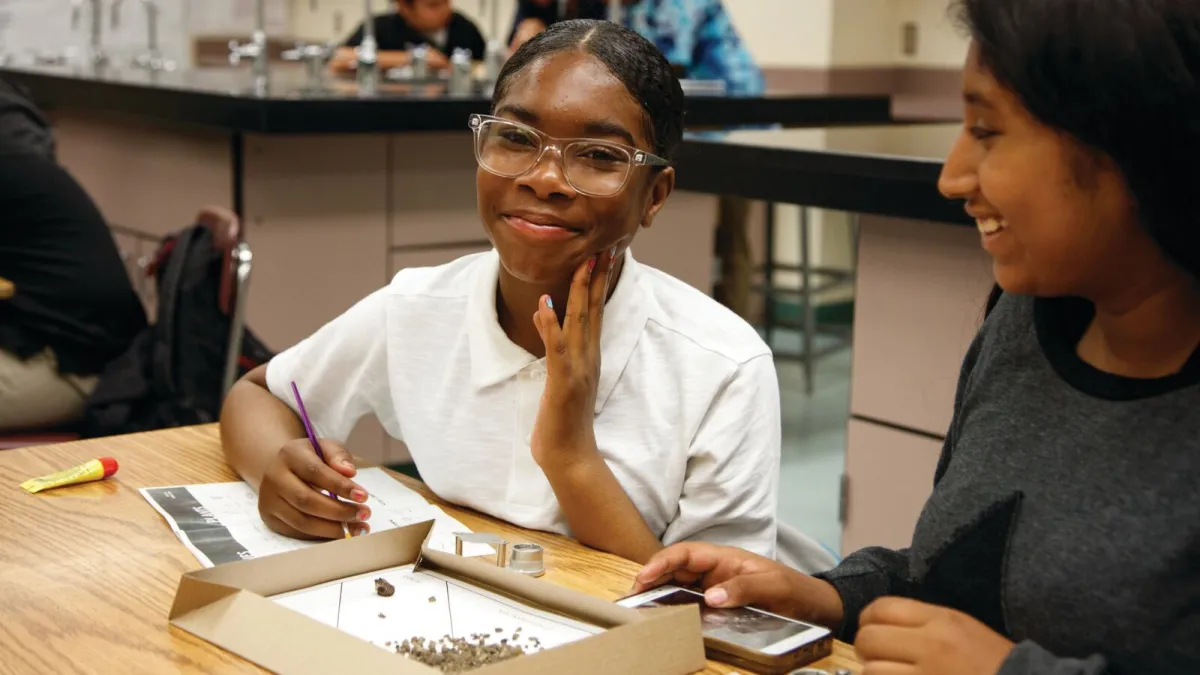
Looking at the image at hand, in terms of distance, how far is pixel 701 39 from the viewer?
4.55 meters

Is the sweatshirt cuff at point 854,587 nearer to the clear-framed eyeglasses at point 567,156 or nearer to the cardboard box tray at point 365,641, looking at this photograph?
the cardboard box tray at point 365,641

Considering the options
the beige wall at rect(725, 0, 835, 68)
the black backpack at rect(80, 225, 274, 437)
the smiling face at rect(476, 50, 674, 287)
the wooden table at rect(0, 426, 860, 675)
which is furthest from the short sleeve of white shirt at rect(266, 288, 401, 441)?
the beige wall at rect(725, 0, 835, 68)

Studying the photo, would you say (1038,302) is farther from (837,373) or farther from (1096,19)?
(837,373)

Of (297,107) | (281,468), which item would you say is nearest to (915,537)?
(281,468)

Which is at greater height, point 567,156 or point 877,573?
point 567,156

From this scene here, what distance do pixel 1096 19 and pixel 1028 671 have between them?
0.38 m

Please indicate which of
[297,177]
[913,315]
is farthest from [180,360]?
[913,315]

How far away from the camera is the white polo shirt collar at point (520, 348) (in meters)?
1.29

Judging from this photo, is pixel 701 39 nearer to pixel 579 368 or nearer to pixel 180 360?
pixel 180 360

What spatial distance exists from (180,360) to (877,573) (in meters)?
1.55

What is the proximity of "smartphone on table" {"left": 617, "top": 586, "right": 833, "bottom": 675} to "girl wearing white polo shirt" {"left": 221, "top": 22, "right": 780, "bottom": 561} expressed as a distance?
0.21m

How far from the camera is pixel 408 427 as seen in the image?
1399 mm

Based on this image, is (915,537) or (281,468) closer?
(915,537)

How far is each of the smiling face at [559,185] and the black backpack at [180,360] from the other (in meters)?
1.13
